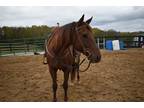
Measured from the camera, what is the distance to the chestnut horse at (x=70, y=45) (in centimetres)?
208

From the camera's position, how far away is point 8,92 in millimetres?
2887

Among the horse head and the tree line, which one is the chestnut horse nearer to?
the horse head

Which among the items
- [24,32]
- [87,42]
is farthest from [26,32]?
[87,42]

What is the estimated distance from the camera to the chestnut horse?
208 cm

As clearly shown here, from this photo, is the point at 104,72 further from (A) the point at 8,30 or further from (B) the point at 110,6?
(A) the point at 8,30

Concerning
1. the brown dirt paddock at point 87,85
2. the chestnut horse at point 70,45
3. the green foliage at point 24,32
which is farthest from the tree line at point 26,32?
the brown dirt paddock at point 87,85

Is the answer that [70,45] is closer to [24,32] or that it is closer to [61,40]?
[61,40]

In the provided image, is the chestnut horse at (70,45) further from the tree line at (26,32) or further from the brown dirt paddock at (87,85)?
the tree line at (26,32)

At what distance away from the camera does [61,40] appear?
234 cm

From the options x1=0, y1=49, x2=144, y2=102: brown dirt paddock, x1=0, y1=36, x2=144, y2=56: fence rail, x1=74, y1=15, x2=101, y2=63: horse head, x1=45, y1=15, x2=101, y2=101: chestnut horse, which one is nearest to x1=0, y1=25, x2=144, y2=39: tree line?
x1=0, y1=36, x2=144, y2=56: fence rail

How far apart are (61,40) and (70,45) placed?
108 millimetres
